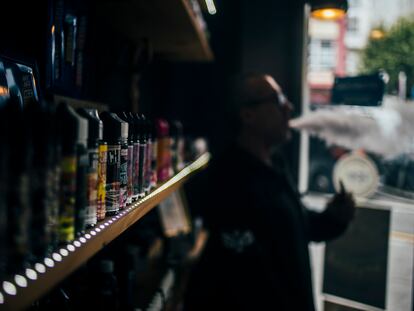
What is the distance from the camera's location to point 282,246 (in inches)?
69.6

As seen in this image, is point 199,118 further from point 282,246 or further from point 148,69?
A: point 282,246

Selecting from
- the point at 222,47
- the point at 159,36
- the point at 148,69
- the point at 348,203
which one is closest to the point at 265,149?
the point at 348,203

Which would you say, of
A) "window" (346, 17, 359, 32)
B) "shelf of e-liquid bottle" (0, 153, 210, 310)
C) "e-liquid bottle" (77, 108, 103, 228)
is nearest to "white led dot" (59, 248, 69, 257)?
"shelf of e-liquid bottle" (0, 153, 210, 310)

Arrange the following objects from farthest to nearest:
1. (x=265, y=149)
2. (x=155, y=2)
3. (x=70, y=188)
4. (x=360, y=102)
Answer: (x=265, y=149) < (x=360, y=102) < (x=155, y=2) < (x=70, y=188)

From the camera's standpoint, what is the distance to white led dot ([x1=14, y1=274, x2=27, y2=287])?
1.57 ft

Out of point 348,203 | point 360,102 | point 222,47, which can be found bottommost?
point 348,203

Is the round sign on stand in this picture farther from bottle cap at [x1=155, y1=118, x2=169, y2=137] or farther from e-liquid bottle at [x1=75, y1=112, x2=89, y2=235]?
e-liquid bottle at [x1=75, y1=112, x2=89, y2=235]

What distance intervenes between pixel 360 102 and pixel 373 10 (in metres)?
0.67

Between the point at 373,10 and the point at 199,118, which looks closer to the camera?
the point at 373,10

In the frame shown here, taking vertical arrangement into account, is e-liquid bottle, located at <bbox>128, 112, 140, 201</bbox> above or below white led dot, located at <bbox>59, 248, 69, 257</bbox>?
above

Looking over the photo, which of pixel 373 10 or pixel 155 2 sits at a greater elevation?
pixel 373 10

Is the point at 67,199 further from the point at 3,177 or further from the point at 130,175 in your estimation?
the point at 130,175

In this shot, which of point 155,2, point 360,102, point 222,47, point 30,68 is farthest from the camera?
point 222,47

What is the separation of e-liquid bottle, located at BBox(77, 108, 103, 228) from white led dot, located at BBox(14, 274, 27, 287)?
205mm
